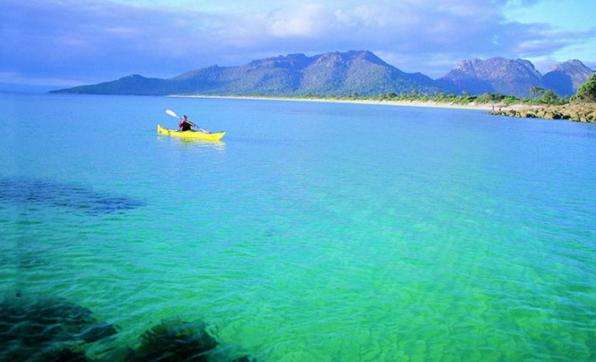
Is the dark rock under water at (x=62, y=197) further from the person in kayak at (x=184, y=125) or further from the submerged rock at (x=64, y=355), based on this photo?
the person in kayak at (x=184, y=125)

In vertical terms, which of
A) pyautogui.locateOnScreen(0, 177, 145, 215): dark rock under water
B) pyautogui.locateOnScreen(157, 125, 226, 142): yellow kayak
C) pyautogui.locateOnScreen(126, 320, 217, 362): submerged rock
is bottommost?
pyautogui.locateOnScreen(126, 320, 217, 362): submerged rock

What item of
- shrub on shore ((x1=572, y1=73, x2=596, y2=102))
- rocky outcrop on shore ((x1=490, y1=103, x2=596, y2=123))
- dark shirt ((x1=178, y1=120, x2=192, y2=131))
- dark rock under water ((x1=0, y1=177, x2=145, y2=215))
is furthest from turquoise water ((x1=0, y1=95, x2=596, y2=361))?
shrub on shore ((x1=572, y1=73, x2=596, y2=102))

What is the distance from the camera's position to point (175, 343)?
33.9 ft

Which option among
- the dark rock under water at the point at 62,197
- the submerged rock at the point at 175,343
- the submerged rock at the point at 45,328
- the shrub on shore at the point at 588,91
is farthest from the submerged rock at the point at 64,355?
the shrub on shore at the point at 588,91

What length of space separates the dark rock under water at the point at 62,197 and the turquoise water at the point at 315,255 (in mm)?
161

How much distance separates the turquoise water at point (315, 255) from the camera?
11.4 meters

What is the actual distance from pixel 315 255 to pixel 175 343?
708cm

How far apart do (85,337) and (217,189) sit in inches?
640

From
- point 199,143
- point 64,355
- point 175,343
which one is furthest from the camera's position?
point 199,143

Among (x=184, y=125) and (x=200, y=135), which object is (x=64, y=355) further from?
(x=184, y=125)

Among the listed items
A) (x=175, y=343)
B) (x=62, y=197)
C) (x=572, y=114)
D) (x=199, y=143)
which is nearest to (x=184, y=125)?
(x=199, y=143)

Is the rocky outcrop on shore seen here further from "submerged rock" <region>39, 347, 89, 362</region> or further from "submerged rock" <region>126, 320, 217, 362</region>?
"submerged rock" <region>39, 347, 89, 362</region>

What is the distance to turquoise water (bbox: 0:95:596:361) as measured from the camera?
1143 cm

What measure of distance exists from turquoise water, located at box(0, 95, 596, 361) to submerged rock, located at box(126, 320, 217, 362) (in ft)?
1.33
